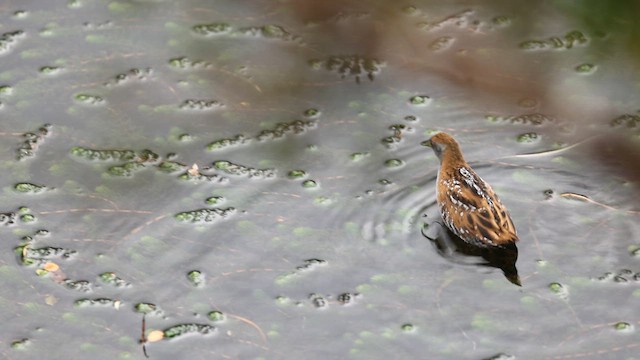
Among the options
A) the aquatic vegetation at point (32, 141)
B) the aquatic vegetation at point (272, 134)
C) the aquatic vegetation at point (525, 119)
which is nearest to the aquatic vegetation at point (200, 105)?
the aquatic vegetation at point (272, 134)

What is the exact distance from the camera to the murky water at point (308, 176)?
24.4ft

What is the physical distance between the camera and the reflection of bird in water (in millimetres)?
7883

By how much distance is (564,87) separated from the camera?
9703 millimetres

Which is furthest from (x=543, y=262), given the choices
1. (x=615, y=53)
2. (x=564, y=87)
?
(x=615, y=53)

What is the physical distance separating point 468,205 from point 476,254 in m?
0.33

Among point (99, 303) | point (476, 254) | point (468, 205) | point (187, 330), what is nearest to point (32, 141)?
point (99, 303)

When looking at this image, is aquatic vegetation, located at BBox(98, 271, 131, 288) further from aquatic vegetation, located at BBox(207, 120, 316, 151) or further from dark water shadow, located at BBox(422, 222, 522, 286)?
dark water shadow, located at BBox(422, 222, 522, 286)

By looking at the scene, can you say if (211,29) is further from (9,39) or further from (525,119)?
(525,119)

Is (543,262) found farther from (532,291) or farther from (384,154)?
(384,154)

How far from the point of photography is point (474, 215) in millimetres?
8016

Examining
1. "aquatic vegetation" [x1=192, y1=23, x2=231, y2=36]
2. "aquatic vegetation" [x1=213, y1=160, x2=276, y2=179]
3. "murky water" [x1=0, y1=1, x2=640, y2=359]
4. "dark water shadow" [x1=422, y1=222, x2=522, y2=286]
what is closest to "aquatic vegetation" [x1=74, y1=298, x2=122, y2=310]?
"murky water" [x1=0, y1=1, x2=640, y2=359]

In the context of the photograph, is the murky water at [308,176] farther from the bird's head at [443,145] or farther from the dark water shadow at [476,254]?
the bird's head at [443,145]

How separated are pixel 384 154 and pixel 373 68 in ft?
3.92

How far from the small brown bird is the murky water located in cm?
19
